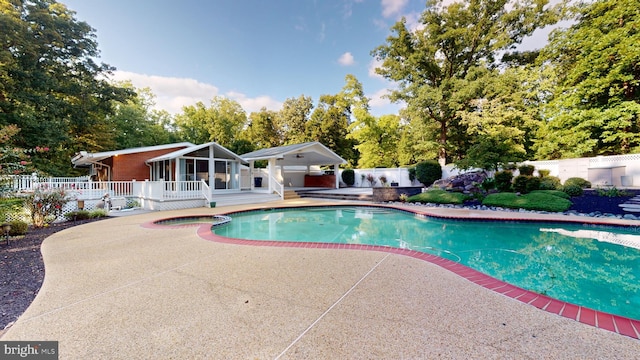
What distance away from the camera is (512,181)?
12141 millimetres

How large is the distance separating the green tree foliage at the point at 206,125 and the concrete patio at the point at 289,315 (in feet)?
93.2

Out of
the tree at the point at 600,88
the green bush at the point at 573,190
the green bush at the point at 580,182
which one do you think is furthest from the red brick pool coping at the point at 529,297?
the tree at the point at 600,88

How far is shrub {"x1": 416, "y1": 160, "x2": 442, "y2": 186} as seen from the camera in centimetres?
1712

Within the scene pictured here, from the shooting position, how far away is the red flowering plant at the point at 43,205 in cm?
779

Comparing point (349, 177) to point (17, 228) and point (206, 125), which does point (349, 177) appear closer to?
point (17, 228)

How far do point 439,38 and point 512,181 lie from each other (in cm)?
1383

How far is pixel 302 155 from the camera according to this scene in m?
18.8

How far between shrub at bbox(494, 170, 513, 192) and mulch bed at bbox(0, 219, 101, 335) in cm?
1537

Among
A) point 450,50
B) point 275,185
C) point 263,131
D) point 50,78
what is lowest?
point 275,185

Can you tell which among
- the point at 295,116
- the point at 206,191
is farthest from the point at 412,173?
the point at 295,116

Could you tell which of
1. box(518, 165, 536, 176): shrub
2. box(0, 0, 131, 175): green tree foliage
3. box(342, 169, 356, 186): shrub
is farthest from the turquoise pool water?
box(0, 0, 131, 175): green tree foliage

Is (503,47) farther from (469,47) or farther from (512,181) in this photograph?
(512,181)

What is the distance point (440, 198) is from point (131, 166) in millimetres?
17920

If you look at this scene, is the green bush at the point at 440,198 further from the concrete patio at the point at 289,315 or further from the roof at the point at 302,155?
the concrete patio at the point at 289,315
